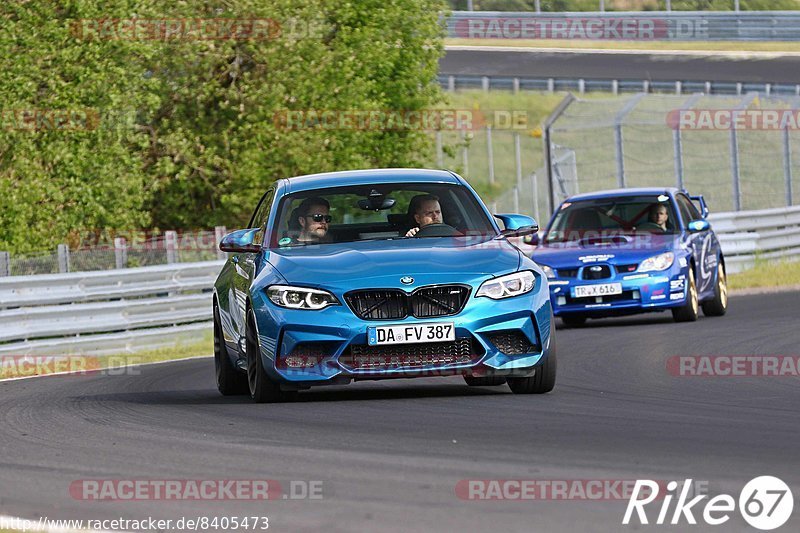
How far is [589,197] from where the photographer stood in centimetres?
1972

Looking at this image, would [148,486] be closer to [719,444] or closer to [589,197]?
[719,444]

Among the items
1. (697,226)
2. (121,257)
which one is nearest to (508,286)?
(697,226)

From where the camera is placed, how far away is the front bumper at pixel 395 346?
1002 cm

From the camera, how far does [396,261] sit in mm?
10273

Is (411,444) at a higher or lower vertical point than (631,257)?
higher

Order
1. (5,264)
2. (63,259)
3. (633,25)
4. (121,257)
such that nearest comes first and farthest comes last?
1. (5,264)
2. (63,259)
3. (121,257)
4. (633,25)

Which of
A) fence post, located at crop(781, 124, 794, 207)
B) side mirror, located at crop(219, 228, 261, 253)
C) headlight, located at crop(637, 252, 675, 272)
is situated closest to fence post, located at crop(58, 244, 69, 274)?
headlight, located at crop(637, 252, 675, 272)

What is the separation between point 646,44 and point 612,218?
42392mm

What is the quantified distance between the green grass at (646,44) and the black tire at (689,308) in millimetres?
34780

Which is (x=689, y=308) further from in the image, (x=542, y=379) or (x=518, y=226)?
(x=542, y=379)

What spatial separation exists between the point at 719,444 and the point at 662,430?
0.65m

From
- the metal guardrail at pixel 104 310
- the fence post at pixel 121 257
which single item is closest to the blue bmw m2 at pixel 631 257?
the metal guardrail at pixel 104 310

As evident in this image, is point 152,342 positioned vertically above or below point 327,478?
below

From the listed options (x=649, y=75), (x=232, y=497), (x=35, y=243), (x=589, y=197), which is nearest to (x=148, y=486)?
(x=232, y=497)
